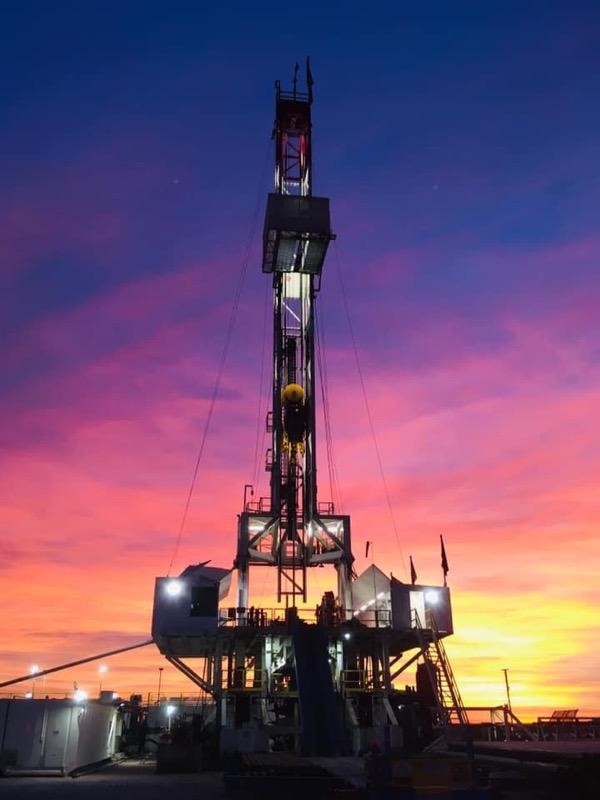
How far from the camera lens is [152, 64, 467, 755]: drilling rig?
35.4 meters

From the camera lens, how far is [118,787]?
25344 mm

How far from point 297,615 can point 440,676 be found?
28.0ft

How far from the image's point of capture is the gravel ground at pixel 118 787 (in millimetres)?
22391

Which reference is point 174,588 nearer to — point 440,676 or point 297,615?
point 297,615

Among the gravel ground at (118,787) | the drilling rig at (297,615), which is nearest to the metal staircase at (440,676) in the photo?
the drilling rig at (297,615)

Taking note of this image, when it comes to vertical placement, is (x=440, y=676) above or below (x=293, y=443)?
below

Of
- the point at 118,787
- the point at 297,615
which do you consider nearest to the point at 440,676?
the point at 297,615

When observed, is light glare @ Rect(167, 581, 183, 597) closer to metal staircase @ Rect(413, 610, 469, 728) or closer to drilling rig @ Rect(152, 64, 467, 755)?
drilling rig @ Rect(152, 64, 467, 755)

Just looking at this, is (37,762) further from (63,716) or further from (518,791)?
(518,791)

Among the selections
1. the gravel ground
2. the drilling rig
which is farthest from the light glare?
the gravel ground

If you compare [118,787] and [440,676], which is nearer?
[118,787]

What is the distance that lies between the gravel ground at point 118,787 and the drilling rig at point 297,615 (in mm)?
4949

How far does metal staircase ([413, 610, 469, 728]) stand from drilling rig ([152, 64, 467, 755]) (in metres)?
0.10

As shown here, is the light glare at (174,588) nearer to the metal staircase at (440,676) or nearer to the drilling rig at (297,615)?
the drilling rig at (297,615)
